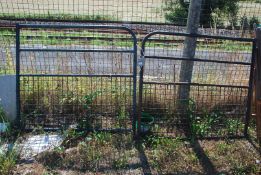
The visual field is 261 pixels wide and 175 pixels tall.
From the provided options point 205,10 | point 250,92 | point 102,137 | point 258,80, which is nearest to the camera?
point 258,80

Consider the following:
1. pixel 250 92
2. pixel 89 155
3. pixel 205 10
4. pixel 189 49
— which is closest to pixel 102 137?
pixel 89 155

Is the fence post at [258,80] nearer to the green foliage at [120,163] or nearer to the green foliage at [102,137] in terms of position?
the green foliage at [120,163]

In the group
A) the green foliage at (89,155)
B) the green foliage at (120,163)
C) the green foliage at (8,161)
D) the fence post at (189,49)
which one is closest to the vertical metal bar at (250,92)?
the fence post at (189,49)

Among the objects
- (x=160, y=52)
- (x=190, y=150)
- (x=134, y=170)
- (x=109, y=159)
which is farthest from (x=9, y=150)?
(x=160, y=52)

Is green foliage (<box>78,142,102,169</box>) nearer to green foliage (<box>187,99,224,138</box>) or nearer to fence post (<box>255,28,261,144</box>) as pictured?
green foliage (<box>187,99,224,138</box>)

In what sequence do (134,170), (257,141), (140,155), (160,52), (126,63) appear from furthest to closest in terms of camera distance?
1. (160,52)
2. (126,63)
3. (257,141)
4. (140,155)
5. (134,170)

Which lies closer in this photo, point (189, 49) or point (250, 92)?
point (250, 92)

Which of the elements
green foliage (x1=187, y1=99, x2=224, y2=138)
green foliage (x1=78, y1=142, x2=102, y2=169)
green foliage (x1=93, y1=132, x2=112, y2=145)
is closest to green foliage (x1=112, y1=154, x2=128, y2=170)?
green foliage (x1=78, y1=142, x2=102, y2=169)

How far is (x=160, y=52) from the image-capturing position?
A: 11.0 metres

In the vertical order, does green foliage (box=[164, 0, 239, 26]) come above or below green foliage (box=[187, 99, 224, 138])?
above

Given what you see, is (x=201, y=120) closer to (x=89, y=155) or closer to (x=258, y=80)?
(x=258, y=80)

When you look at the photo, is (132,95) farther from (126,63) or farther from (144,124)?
(126,63)

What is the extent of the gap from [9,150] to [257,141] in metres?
3.55

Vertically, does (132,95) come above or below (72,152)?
above
